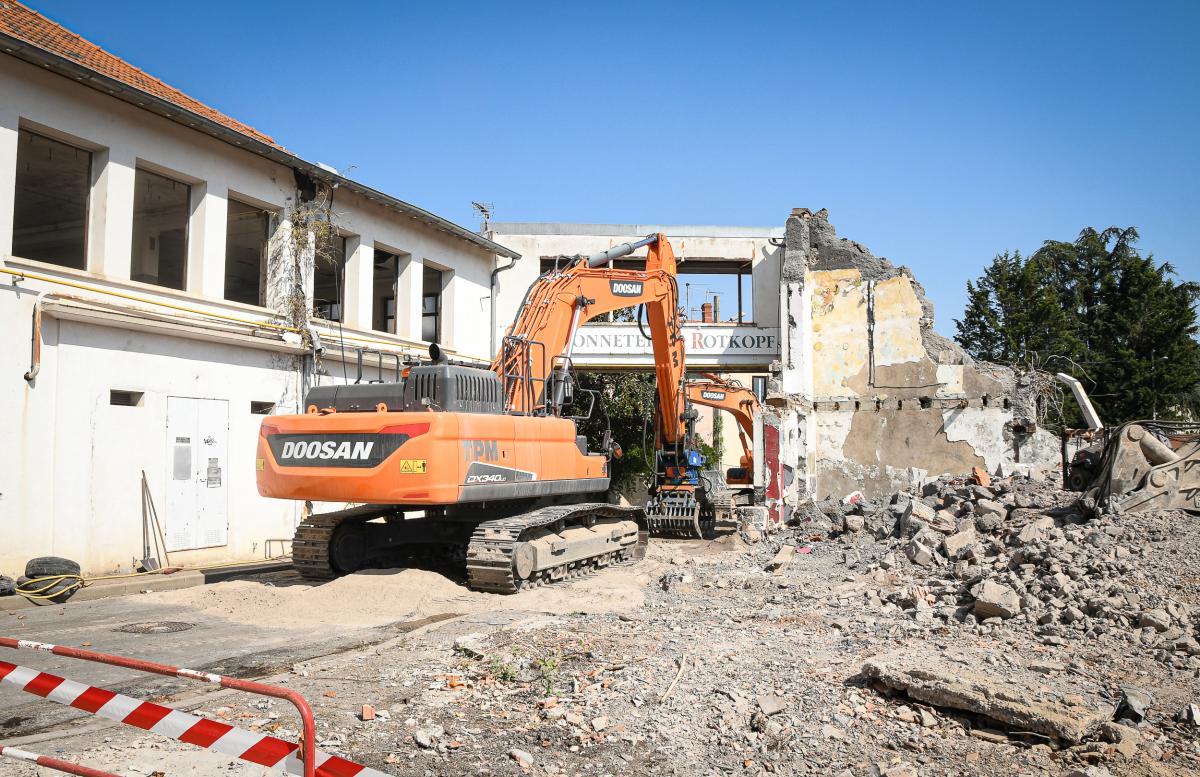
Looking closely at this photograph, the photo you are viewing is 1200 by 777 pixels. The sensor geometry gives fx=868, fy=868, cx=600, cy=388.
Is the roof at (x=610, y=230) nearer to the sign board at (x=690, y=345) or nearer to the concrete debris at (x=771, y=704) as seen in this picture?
the sign board at (x=690, y=345)

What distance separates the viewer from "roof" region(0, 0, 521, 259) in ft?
33.2

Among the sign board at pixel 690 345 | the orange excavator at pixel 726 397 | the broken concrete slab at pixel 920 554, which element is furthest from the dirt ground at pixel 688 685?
the sign board at pixel 690 345

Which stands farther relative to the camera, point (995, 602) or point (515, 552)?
point (515, 552)

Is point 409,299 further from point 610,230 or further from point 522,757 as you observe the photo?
point 522,757

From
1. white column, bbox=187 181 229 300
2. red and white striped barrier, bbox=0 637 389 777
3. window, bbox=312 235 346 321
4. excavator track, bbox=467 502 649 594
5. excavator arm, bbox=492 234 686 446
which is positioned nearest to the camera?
red and white striped barrier, bbox=0 637 389 777

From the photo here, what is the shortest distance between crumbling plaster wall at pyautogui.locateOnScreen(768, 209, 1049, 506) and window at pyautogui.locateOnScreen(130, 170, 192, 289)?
35.4ft

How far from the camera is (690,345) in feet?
69.8

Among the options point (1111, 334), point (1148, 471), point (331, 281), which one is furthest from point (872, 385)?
point (1111, 334)

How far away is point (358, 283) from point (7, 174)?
618 cm

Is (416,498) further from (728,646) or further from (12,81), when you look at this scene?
(12,81)

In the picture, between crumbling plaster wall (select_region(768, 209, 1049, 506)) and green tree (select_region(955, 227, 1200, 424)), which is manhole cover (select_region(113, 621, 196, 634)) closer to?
crumbling plaster wall (select_region(768, 209, 1049, 506))

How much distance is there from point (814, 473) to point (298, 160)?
451 inches

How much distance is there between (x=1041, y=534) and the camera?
9352 mm

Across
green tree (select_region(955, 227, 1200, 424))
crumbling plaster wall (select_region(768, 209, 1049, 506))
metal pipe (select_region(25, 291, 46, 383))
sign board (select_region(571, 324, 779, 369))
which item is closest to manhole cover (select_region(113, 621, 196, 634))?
metal pipe (select_region(25, 291, 46, 383))
